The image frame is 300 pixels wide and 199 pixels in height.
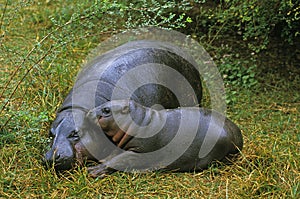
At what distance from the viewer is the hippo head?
13.2ft

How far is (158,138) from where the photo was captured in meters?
A: 4.20

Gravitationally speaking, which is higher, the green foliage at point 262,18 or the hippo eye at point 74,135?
the green foliage at point 262,18

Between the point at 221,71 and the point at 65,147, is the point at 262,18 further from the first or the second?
the point at 65,147

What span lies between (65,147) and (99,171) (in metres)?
0.33

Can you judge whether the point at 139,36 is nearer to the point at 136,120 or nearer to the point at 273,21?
the point at 273,21

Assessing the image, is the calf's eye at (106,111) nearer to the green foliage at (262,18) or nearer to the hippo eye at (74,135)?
the hippo eye at (74,135)

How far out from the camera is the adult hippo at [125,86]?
4.17 meters

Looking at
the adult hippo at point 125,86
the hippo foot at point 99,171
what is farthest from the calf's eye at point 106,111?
the hippo foot at point 99,171

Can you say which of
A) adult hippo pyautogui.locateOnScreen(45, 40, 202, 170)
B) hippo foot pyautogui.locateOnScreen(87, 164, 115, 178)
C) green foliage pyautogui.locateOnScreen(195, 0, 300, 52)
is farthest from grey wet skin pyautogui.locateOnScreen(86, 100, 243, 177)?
green foliage pyautogui.locateOnScreen(195, 0, 300, 52)

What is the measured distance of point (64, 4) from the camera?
8.11 m

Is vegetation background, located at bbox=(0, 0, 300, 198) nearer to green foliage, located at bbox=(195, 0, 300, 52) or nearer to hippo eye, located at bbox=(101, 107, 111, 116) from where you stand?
green foliage, located at bbox=(195, 0, 300, 52)

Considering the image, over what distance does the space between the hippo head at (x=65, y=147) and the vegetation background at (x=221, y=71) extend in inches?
3.7

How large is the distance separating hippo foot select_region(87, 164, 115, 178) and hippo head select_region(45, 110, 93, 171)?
0.12 m

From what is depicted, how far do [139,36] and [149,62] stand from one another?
7.58 feet
